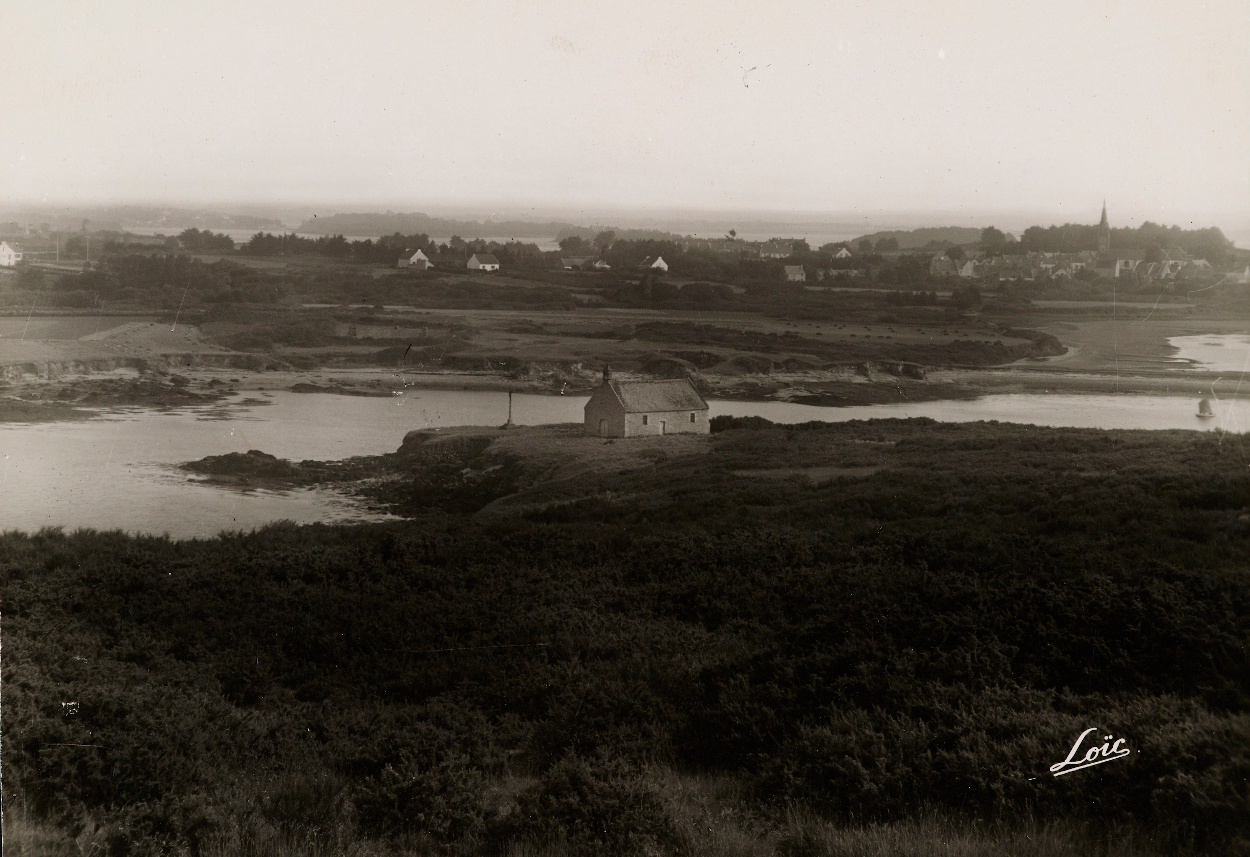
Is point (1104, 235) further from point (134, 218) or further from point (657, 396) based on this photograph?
point (134, 218)

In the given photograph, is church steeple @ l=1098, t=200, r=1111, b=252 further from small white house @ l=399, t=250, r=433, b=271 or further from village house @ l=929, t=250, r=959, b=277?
small white house @ l=399, t=250, r=433, b=271

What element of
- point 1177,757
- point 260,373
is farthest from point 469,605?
point 260,373

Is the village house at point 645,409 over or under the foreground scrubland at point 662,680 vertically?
over

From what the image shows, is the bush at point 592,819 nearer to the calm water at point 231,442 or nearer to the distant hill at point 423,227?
the calm water at point 231,442
